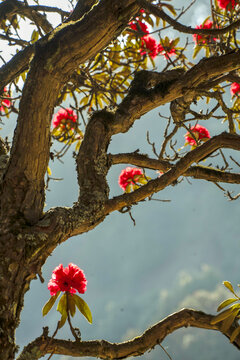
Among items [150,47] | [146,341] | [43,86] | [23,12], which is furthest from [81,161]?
[150,47]

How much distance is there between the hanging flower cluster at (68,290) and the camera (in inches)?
61.6

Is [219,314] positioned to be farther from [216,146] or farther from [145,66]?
[145,66]

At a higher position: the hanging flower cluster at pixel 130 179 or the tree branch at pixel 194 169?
the hanging flower cluster at pixel 130 179

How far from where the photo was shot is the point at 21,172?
56.8 inches

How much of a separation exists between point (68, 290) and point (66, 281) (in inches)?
1.5

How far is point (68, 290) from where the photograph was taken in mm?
1624

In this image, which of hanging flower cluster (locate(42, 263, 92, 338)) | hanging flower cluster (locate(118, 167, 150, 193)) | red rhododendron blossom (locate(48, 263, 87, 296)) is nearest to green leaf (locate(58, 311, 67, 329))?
hanging flower cluster (locate(42, 263, 92, 338))

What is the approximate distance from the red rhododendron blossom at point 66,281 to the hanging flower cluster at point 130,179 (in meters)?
1.02

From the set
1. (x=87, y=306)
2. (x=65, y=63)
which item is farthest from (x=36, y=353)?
(x=65, y=63)

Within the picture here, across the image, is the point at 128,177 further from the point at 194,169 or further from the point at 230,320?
the point at 230,320

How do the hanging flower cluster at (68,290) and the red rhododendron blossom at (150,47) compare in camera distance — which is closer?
the hanging flower cluster at (68,290)

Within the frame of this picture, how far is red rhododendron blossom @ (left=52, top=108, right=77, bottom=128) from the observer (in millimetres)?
3295

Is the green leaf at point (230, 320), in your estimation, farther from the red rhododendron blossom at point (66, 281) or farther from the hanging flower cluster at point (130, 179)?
the hanging flower cluster at point (130, 179)

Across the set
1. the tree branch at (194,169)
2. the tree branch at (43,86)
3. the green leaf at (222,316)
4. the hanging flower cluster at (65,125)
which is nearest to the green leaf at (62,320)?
the tree branch at (43,86)
